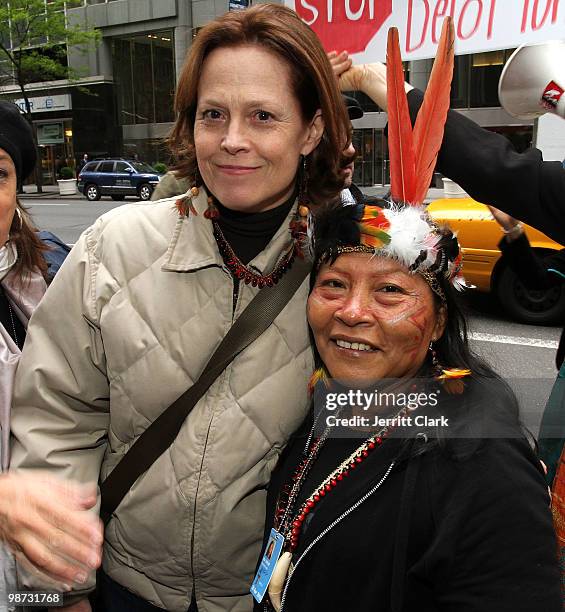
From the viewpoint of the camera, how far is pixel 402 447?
4.11ft

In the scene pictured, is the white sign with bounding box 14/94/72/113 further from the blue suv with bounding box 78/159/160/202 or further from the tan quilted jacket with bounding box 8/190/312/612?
the tan quilted jacket with bounding box 8/190/312/612

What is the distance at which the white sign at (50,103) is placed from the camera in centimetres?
3353

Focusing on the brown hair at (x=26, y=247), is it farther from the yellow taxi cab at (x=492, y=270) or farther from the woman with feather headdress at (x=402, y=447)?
the yellow taxi cab at (x=492, y=270)

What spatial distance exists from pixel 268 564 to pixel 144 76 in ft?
113

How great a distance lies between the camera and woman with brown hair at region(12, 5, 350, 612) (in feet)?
5.01

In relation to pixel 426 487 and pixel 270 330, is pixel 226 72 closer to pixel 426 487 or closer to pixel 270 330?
pixel 270 330

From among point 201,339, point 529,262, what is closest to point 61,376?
point 201,339

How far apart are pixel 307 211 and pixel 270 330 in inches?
13.9

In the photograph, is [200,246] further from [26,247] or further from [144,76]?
[144,76]

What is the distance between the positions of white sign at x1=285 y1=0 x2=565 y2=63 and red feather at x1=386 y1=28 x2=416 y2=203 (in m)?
0.39

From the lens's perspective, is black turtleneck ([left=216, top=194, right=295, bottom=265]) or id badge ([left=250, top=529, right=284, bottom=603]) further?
black turtleneck ([left=216, top=194, right=295, bottom=265])

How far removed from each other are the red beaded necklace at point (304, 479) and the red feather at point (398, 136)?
0.51 metres

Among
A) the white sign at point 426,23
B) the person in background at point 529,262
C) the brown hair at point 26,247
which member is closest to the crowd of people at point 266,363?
the white sign at point 426,23

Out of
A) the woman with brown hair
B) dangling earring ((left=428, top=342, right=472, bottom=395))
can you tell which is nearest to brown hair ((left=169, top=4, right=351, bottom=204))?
the woman with brown hair
